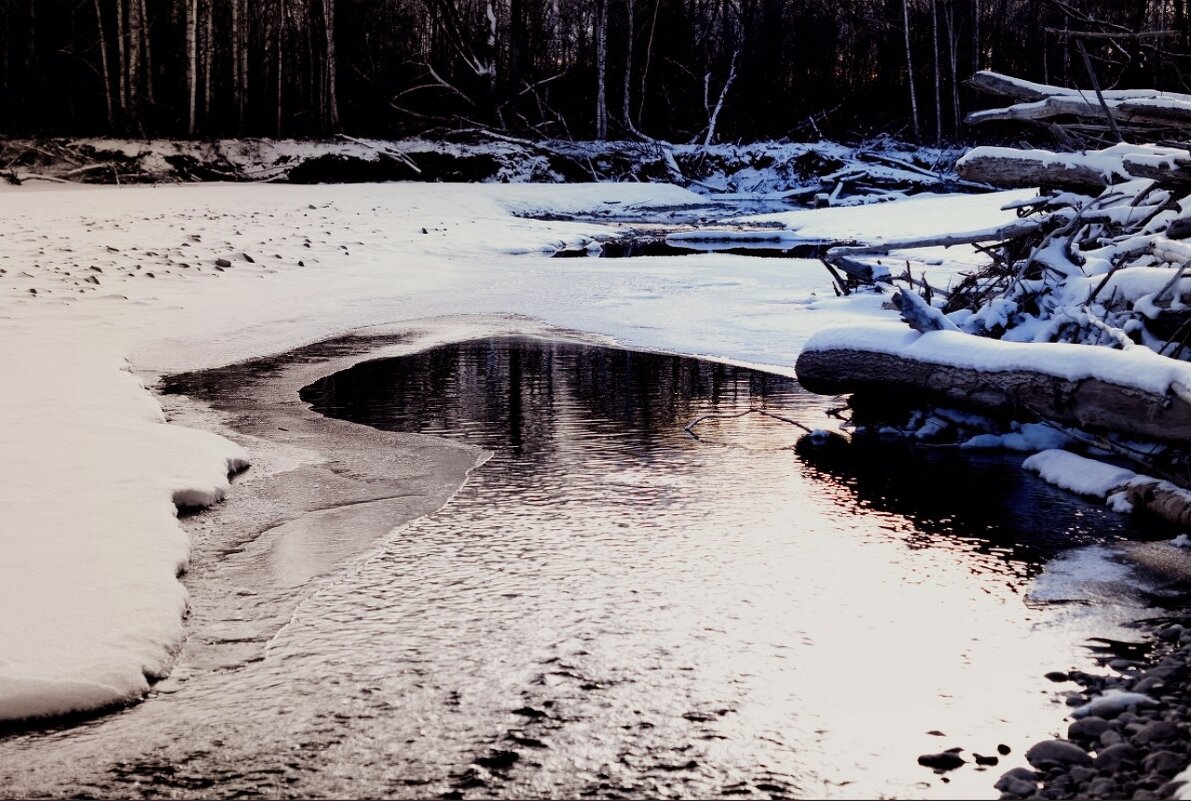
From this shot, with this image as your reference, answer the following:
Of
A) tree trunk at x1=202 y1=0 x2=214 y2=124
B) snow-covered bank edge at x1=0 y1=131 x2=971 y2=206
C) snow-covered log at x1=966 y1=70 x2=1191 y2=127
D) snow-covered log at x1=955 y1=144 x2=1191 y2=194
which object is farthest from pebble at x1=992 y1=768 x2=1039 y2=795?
tree trunk at x1=202 y1=0 x2=214 y2=124

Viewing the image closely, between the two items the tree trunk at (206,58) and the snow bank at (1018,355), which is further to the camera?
the tree trunk at (206,58)

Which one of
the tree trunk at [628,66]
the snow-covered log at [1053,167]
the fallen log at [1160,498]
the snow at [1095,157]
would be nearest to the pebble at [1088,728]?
the fallen log at [1160,498]

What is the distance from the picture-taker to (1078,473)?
4.77 m

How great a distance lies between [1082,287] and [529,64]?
74.7 feet

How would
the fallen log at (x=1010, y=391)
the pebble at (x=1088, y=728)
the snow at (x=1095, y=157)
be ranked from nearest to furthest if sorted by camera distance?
the pebble at (x=1088, y=728)
the fallen log at (x=1010, y=391)
the snow at (x=1095, y=157)

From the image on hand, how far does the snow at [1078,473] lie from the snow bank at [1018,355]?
405mm

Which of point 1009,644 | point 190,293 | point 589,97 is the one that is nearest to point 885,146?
point 589,97

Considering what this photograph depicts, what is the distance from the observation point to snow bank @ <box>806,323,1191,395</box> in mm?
4339

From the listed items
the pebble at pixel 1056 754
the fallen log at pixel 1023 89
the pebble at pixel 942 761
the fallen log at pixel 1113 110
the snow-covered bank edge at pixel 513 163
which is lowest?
the pebble at pixel 942 761

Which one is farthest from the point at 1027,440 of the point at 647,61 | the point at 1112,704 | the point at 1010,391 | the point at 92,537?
the point at 647,61

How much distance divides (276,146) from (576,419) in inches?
707

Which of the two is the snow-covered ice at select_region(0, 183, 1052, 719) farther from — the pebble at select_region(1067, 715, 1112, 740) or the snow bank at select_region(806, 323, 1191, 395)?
the pebble at select_region(1067, 715, 1112, 740)

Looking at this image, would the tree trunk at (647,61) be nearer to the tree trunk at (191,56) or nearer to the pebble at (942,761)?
the tree trunk at (191,56)

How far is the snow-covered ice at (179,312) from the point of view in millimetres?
3145
